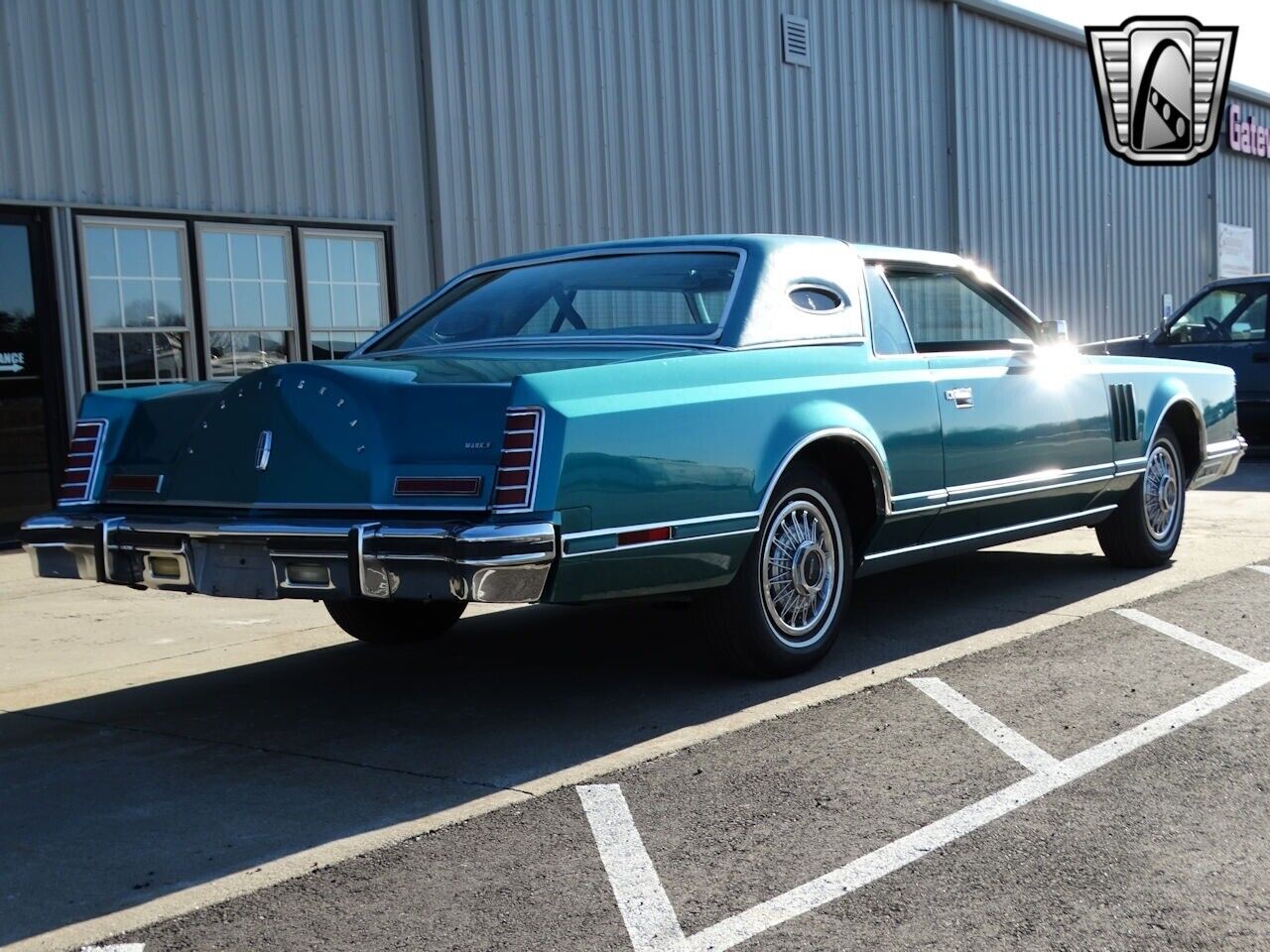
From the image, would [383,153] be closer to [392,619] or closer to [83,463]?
[392,619]

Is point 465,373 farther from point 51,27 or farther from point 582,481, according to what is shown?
point 51,27

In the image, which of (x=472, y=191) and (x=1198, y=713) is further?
(x=472, y=191)

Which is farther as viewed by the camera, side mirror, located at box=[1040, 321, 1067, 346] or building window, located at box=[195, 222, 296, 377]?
building window, located at box=[195, 222, 296, 377]

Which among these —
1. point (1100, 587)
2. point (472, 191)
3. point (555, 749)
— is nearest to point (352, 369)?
point (555, 749)

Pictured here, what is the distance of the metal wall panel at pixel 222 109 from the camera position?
10.3 metres

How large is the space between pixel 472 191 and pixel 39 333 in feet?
13.9

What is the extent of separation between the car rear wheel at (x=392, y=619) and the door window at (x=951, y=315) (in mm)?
2240

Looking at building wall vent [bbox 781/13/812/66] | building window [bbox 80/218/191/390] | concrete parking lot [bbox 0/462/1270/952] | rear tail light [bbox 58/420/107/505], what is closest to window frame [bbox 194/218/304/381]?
building window [bbox 80/218/191/390]

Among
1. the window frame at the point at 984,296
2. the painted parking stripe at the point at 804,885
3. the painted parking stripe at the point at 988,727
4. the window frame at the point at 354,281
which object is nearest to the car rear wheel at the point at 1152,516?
the window frame at the point at 984,296

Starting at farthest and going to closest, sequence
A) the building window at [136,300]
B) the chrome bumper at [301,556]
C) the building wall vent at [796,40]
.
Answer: the building wall vent at [796,40], the building window at [136,300], the chrome bumper at [301,556]

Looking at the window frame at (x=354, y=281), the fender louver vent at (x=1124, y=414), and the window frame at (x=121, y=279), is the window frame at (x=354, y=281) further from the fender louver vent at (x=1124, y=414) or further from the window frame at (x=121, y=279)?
the fender louver vent at (x=1124, y=414)

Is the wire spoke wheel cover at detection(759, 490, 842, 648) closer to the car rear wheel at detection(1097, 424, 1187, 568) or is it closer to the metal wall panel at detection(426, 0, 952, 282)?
the car rear wheel at detection(1097, 424, 1187, 568)

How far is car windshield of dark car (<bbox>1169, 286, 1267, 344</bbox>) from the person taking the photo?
14.5m

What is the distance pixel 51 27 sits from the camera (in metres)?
10.3
